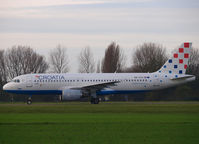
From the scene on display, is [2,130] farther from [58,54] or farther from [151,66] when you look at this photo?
[58,54]

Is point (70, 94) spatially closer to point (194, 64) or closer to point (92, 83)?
point (92, 83)

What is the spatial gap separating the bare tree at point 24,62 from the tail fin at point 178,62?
33.8 metres

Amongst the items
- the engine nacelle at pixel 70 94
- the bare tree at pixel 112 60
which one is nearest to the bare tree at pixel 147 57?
the bare tree at pixel 112 60

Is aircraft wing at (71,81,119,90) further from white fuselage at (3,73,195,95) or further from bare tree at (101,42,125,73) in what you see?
bare tree at (101,42,125,73)

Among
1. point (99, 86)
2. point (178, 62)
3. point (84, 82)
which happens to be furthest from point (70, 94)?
point (178, 62)

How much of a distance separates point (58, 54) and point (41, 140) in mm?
64301

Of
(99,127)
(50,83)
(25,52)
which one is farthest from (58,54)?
(99,127)

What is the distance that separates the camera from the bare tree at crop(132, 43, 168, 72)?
2702 inches

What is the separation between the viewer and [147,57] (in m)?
73.4

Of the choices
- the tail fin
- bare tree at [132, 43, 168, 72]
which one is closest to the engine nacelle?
the tail fin

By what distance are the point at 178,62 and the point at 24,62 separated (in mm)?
36870

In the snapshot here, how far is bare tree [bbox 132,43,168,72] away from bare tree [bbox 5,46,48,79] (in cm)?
1766

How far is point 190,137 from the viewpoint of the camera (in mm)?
13508

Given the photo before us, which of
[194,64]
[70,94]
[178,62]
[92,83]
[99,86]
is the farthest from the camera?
[194,64]
